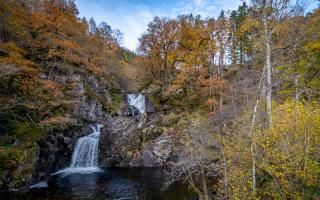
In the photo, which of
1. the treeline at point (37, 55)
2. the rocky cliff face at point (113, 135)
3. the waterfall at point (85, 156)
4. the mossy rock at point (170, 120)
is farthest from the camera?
the mossy rock at point (170, 120)

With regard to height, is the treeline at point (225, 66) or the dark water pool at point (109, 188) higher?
the treeline at point (225, 66)

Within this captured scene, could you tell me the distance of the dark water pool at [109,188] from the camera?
40.3ft

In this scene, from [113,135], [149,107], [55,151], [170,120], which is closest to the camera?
[55,151]

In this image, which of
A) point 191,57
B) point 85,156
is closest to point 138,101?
point 191,57

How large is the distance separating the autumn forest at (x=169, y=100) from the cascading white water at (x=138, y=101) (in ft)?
0.58

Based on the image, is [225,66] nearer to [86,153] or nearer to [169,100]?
[169,100]

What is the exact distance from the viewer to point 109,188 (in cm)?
1392

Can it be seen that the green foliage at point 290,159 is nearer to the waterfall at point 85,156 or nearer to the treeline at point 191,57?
the treeline at point 191,57

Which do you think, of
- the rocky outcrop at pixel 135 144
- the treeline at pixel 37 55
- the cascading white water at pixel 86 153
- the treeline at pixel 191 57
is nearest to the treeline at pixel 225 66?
the treeline at pixel 191 57

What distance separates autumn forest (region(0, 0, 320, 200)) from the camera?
313 inches

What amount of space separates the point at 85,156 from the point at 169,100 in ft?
38.7

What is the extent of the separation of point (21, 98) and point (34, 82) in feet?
6.02

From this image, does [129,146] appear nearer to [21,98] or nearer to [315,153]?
[21,98]

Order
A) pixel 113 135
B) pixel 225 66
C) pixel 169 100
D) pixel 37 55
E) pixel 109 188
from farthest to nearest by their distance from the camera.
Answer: pixel 225 66 < pixel 169 100 < pixel 113 135 < pixel 37 55 < pixel 109 188
